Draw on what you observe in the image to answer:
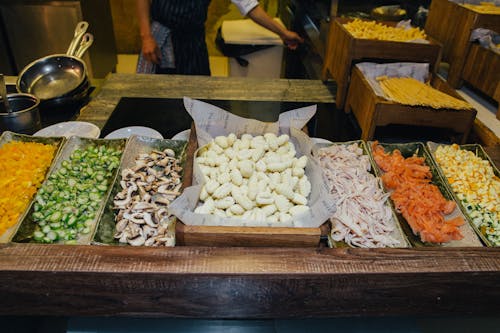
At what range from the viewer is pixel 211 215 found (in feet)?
4.01

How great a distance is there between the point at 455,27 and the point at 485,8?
19 cm

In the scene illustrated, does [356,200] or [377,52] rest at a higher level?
[377,52]

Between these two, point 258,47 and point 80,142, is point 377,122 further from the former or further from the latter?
point 258,47

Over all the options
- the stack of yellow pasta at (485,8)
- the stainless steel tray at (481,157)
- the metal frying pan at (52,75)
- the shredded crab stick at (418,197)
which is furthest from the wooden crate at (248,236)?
the stack of yellow pasta at (485,8)

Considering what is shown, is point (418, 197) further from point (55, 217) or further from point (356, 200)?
point (55, 217)

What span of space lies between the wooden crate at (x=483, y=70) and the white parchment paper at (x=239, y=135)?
4.23 ft

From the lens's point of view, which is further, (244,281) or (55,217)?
(55,217)

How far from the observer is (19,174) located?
4.98 feet

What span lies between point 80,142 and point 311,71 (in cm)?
253

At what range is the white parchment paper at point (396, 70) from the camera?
2326 millimetres

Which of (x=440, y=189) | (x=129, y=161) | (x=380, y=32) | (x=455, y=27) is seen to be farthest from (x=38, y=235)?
(x=455, y=27)

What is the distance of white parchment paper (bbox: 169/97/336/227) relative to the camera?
1.20m

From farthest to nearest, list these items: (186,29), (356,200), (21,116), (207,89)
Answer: (186,29) < (207,89) < (21,116) < (356,200)

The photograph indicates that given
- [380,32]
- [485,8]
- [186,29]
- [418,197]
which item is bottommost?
[418,197]
